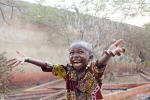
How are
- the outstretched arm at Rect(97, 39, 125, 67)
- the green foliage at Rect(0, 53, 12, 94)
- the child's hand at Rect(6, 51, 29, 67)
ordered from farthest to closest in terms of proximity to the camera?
the green foliage at Rect(0, 53, 12, 94) → the child's hand at Rect(6, 51, 29, 67) → the outstretched arm at Rect(97, 39, 125, 67)

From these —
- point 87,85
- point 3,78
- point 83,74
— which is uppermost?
point 83,74

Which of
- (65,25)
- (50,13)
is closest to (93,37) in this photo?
(65,25)

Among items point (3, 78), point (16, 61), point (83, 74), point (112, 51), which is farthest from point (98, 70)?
point (3, 78)

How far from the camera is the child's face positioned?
6.72 feet

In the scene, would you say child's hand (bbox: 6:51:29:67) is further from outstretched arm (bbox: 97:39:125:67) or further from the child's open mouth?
outstretched arm (bbox: 97:39:125:67)

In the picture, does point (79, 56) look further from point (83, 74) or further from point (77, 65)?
point (83, 74)

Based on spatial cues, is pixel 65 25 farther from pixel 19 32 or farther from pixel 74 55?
pixel 74 55

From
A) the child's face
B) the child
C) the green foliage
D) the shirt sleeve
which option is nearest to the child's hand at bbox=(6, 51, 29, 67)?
the child

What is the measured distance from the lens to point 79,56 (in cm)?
205

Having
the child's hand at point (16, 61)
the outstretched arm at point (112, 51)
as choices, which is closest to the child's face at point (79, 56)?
the outstretched arm at point (112, 51)

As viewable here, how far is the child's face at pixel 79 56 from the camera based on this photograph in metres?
2.05

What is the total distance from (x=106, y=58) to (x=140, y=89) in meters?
4.83

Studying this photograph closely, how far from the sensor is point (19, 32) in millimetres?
8570

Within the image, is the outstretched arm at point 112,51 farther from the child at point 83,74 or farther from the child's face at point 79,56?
the child's face at point 79,56
